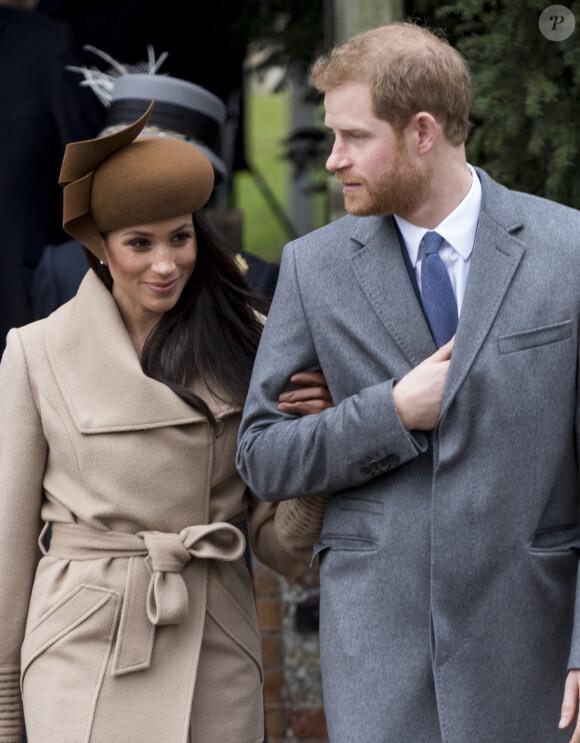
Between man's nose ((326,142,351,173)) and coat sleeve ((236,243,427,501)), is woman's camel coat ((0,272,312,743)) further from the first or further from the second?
man's nose ((326,142,351,173))

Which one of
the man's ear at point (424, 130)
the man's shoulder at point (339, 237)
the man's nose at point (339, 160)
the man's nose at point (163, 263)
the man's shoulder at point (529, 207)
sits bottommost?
the man's nose at point (163, 263)

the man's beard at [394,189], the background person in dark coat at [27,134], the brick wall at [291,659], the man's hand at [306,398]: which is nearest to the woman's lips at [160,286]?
the man's hand at [306,398]

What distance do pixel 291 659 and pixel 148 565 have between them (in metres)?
1.49

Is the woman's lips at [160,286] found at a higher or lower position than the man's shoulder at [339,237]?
lower

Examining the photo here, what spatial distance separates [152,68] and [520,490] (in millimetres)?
2260

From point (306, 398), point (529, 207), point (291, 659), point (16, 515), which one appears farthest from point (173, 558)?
point (291, 659)

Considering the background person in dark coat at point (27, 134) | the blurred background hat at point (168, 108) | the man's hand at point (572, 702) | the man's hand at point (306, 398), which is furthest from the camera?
the background person in dark coat at point (27, 134)

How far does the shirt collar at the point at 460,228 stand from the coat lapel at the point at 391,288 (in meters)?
0.04

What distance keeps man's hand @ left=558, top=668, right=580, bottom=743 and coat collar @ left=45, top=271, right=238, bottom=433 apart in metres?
1.01

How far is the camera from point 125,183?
3123 mm

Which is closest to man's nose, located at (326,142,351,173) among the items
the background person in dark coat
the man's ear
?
the man's ear

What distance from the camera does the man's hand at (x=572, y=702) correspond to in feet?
8.50

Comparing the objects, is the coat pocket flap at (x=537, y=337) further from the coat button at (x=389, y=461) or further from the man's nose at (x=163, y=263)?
the man's nose at (x=163, y=263)

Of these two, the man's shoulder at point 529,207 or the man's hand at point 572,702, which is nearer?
the man's hand at point 572,702
